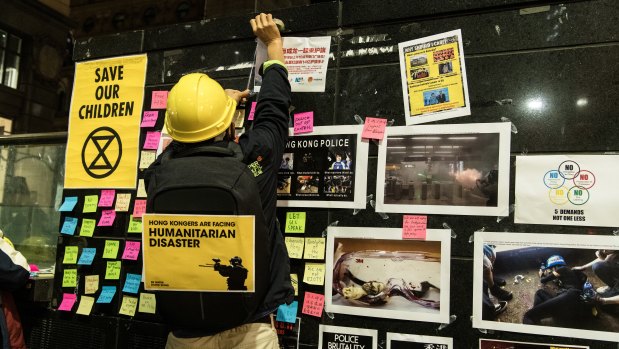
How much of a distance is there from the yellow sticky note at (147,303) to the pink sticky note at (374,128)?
161 centimetres

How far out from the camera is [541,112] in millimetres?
2244

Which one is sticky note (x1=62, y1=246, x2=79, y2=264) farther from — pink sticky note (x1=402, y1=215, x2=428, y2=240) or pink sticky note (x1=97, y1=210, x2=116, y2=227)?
pink sticky note (x1=402, y1=215, x2=428, y2=240)

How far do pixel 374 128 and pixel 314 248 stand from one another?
0.72 metres

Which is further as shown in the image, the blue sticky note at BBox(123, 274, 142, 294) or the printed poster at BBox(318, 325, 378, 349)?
the blue sticky note at BBox(123, 274, 142, 294)

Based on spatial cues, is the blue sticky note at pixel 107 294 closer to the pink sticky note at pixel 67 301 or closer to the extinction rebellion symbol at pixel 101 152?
the pink sticky note at pixel 67 301

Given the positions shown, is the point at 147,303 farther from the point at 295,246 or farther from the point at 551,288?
the point at 551,288

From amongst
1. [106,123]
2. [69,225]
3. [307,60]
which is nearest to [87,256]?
[69,225]

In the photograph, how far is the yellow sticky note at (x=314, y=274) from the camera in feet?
Answer: 8.34

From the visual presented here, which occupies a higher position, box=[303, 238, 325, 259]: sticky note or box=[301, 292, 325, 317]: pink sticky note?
box=[303, 238, 325, 259]: sticky note

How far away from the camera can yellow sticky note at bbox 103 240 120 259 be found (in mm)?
3076

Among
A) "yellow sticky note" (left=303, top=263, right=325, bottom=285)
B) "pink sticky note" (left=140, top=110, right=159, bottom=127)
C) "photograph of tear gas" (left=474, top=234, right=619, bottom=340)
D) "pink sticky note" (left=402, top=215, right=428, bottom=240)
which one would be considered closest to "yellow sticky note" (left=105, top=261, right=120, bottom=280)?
"pink sticky note" (left=140, top=110, right=159, bottom=127)

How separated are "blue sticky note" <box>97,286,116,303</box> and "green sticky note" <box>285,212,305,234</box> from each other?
50.3 inches

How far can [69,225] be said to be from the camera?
325cm

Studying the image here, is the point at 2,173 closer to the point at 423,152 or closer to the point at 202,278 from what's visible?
the point at 202,278
